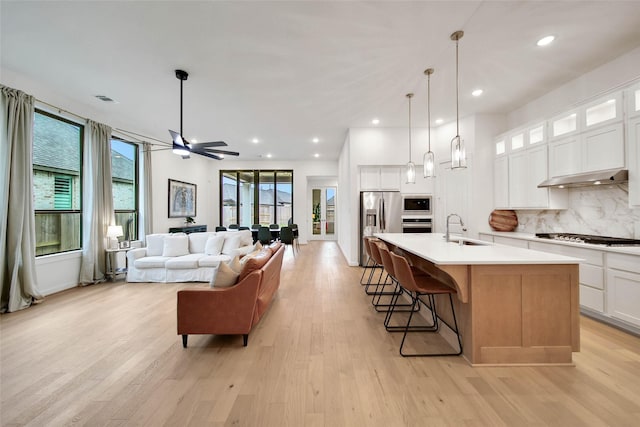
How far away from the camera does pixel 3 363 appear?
83.7 inches

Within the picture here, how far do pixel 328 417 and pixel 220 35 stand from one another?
3469mm

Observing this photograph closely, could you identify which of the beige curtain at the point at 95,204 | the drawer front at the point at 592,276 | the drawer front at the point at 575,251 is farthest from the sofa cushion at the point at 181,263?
the drawer front at the point at 592,276

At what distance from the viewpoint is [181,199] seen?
735cm

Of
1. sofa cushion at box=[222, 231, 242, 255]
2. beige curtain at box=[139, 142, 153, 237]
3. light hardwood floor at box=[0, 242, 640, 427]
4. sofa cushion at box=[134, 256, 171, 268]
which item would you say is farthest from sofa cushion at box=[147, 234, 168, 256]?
light hardwood floor at box=[0, 242, 640, 427]

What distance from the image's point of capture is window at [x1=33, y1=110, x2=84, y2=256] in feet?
12.8

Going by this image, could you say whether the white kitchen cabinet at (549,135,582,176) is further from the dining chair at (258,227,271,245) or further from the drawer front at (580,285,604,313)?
the dining chair at (258,227,271,245)

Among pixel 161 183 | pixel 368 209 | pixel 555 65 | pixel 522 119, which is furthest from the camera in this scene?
pixel 161 183

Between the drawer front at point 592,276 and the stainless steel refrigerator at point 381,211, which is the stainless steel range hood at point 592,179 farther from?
the stainless steel refrigerator at point 381,211

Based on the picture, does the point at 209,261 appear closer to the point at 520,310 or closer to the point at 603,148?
the point at 520,310

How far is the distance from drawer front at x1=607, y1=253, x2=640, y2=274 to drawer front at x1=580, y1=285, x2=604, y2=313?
1.16ft

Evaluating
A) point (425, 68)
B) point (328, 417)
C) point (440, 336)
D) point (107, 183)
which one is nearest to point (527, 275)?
point (440, 336)

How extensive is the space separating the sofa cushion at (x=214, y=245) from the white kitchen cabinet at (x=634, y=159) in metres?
5.75

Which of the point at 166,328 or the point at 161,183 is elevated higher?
the point at 161,183

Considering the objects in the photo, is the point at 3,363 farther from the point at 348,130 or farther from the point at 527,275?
the point at 348,130
